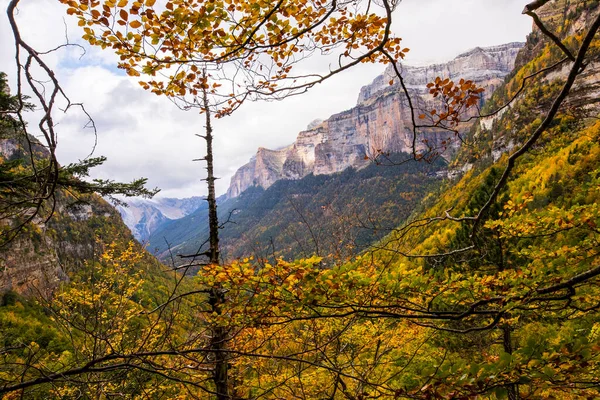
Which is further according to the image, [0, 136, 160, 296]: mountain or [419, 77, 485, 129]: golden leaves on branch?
[0, 136, 160, 296]: mountain

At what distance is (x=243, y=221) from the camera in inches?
7047

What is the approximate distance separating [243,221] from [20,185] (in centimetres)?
17484

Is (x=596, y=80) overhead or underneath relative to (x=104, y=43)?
overhead

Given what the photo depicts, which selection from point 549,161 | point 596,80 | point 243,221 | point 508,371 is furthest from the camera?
point 243,221

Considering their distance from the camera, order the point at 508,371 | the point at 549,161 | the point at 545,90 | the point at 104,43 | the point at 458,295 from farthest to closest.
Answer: the point at 545,90 → the point at 549,161 → the point at 458,295 → the point at 104,43 → the point at 508,371

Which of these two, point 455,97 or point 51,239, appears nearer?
point 455,97

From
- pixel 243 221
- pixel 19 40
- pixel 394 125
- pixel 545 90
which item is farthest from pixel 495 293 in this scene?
pixel 394 125

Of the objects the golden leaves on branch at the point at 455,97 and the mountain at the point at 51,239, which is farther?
the mountain at the point at 51,239

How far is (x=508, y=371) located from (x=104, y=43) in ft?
12.7

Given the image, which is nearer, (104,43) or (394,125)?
(104,43)

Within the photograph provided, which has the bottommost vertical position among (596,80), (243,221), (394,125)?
(243,221)

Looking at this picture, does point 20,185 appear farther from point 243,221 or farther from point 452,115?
point 243,221

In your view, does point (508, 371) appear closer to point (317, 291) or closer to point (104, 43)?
point (317, 291)

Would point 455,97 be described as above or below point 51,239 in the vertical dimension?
above
